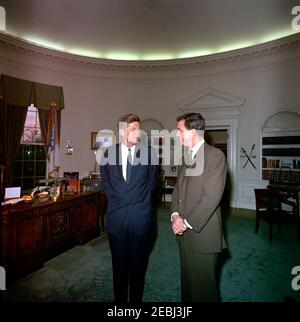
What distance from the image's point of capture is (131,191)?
2.10 metres

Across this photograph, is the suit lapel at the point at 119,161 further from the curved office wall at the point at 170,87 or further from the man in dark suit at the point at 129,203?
the curved office wall at the point at 170,87

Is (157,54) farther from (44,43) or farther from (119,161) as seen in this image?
(119,161)

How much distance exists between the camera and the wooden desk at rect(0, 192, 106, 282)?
2.77 metres

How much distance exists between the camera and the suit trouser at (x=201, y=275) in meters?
1.88

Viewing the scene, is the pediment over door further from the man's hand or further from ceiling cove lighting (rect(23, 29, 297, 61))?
the man's hand

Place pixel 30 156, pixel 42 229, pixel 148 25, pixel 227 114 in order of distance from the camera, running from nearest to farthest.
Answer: pixel 42 229 → pixel 148 25 → pixel 30 156 → pixel 227 114

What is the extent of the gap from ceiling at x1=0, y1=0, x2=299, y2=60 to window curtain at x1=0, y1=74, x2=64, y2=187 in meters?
1.32

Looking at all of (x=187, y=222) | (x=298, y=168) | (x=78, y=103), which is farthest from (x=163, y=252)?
(x=78, y=103)

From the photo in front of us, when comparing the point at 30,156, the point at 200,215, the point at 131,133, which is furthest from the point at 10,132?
the point at 200,215

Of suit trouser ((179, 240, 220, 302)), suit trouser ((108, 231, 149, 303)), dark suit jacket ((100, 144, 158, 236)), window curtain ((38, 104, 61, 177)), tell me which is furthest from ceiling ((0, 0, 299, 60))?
suit trouser ((179, 240, 220, 302))

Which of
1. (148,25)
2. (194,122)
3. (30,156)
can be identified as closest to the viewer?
(194,122)

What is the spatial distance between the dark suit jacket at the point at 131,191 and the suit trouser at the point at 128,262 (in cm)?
8

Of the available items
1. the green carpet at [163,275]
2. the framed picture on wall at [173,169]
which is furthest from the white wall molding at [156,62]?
the green carpet at [163,275]

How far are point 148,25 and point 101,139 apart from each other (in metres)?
3.41
